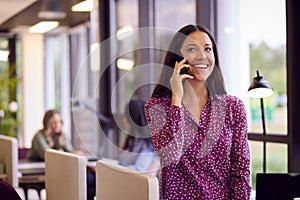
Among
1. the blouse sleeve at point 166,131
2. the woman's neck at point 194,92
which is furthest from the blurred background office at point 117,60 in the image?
the blouse sleeve at point 166,131

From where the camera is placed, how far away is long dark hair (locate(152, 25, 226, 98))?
2.49 metres

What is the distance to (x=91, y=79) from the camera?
9.13 metres

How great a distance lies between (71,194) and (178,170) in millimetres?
822

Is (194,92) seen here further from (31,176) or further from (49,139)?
(49,139)

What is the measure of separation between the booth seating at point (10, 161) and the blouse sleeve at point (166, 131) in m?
2.65

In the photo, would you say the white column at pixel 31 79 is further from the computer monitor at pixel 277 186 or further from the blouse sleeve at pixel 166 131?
the computer monitor at pixel 277 186

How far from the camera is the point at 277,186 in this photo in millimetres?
2400

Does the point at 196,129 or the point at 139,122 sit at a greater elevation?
the point at 196,129

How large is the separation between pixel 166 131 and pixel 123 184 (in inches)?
14.7

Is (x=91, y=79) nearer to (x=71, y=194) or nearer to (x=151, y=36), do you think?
(x=151, y=36)

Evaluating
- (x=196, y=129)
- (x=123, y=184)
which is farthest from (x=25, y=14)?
(x=123, y=184)

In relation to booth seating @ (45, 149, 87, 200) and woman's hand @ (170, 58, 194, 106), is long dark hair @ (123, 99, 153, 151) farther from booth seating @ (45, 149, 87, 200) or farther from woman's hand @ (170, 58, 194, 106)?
woman's hand @ (170, 58, 194, 106)

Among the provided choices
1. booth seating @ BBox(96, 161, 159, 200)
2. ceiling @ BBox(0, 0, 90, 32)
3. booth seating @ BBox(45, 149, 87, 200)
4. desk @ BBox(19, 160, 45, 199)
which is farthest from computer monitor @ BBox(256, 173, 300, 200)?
ceiling @ BBox(0, 0, 90, 32)

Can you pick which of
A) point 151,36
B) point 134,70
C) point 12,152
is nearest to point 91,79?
point 134,70
